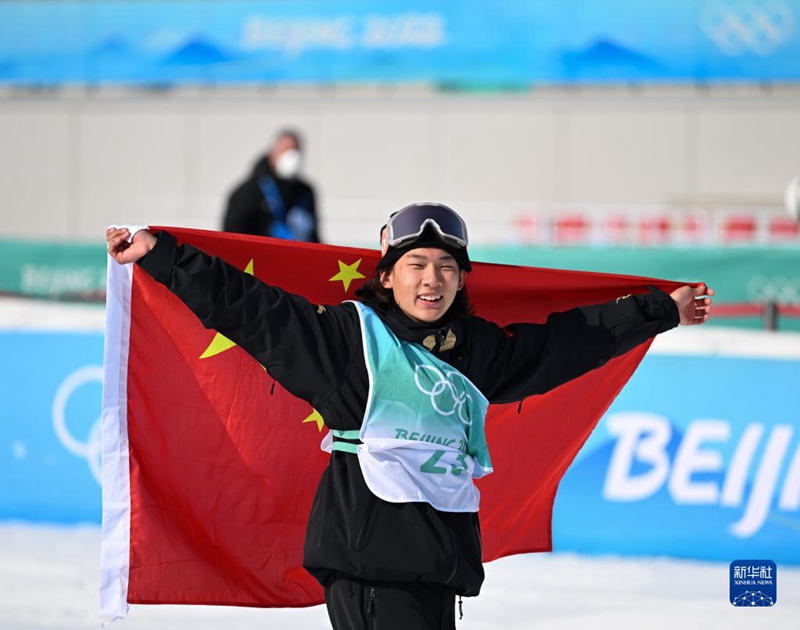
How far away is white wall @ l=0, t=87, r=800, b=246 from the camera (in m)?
19.7

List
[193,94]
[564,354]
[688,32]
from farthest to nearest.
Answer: [193,94], [688,32], [564,354]

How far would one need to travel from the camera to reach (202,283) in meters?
3.08

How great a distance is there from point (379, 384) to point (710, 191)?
58.1 ft

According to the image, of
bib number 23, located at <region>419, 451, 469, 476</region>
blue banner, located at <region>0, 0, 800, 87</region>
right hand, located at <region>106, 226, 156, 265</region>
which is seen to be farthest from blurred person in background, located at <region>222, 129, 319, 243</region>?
blue banner, located at <region>0, 0, 800, 87</region>

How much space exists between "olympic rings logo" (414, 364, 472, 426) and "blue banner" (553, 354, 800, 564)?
3397 mm

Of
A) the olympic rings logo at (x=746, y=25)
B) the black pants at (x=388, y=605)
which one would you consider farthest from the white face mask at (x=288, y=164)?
the olympic rings logo at (x=746, y=25)

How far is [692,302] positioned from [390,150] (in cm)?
1782

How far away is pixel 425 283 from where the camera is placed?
3203 mm

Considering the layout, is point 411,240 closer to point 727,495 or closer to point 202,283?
point 202,283

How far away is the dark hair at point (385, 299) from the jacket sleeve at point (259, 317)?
0.18 metres

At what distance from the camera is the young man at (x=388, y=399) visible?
120 inches

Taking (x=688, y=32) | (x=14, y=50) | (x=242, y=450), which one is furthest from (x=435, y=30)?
(x=242, y=450)

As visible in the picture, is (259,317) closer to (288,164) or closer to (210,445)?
(210,445)

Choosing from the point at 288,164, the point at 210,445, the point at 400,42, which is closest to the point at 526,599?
the point at 210,445
